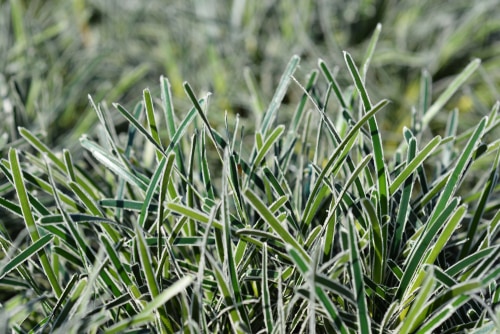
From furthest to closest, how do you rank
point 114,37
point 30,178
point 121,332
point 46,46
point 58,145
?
point 114,37, point 46,46, point 58,145, point 30,178, point 121,332

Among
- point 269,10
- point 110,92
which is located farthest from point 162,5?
point 110,92

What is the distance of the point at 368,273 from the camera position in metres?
0.63

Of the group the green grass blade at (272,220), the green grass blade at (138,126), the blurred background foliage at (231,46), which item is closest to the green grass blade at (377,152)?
the green grass blade at (272,220)

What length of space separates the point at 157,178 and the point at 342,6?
0.94 metres

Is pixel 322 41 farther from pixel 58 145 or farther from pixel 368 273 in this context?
pixel 368 273

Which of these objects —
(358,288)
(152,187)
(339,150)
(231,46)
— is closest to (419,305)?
(358,288)

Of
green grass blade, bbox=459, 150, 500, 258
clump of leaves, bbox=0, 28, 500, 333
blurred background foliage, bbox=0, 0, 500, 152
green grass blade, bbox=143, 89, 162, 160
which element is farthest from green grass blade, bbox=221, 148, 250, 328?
blurred background foliage, bbox=0, 0, 500, 152

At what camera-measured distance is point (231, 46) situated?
4.37 feet

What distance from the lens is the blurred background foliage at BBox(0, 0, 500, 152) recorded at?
1.21m

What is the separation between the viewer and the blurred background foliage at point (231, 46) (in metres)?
1.21

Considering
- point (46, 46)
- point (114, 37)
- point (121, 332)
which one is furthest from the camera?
point (114, 37)

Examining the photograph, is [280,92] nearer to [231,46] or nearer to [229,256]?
[229,256]

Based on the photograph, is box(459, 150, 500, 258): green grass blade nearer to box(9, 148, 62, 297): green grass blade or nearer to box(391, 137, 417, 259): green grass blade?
box(391, 137, 417, 259): green grass blade

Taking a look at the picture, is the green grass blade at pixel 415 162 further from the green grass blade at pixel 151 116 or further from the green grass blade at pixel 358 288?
the green grass blade at pixel 151 116
